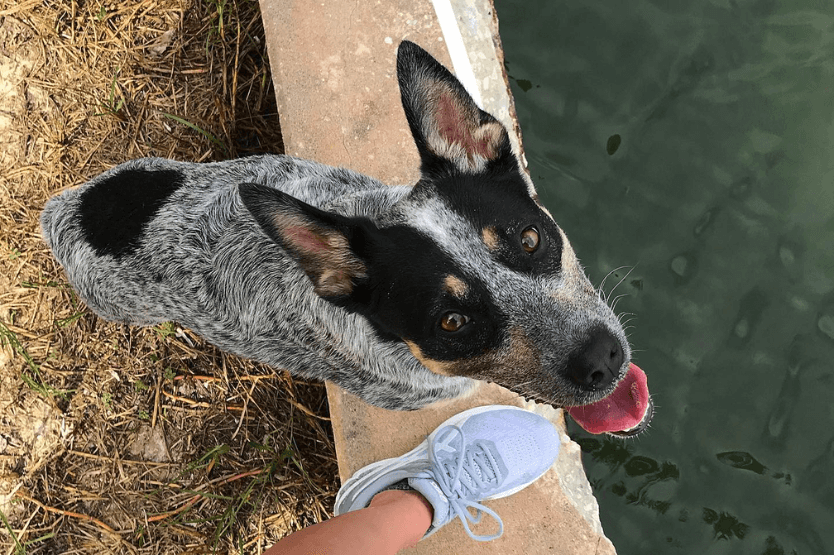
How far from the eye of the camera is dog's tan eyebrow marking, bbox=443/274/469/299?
7.15 feet

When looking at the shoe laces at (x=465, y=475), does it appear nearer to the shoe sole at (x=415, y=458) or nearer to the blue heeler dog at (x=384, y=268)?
the shoe sole at (x=415, y=458)

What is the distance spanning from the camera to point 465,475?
3.28 metres

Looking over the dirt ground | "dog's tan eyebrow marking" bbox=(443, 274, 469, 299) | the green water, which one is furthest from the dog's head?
the dirt ground

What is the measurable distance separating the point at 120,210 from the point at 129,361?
52.2 inches

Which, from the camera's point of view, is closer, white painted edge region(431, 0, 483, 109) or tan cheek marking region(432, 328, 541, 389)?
tan cheek marking region(432, 328, 541, 389)

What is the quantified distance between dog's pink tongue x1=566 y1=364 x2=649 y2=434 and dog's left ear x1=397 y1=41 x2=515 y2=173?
114 cm

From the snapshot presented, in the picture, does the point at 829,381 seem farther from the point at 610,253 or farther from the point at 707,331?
the point at 610,253

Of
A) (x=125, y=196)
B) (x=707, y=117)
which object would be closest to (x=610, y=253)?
(x=707, y=117)

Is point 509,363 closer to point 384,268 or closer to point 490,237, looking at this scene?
point 490,237

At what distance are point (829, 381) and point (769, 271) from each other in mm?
663

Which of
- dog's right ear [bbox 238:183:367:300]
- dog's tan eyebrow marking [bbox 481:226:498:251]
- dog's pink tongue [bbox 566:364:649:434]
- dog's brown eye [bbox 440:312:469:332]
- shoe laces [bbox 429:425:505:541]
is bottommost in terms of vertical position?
shoe laces [bbox 429:425:505:541]

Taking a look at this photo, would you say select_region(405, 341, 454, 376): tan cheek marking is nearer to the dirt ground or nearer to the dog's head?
the dog's head

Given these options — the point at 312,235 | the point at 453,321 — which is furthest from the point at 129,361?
the point at 453,321

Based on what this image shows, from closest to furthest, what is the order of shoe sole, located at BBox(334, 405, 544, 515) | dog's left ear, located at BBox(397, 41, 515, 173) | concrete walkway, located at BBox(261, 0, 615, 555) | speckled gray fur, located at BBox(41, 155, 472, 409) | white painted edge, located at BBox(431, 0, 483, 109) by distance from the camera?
dog's left ear, located at BBox(397, 41, 515, 173)
speckled gray fur, located at BBox(41, 155, 472, 409)
shoe sole, located at BBox(334, 405, 544, 515)
concrete walkway, located at BBox(261, 0, 615, 555)
white painted edge, located at BBox(431, 0, 483, 109)
